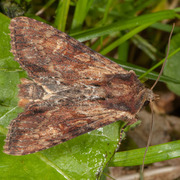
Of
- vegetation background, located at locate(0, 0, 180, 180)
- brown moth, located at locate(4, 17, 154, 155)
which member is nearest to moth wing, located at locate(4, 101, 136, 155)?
brown moth, located at locate(4, 17, 154, 155)

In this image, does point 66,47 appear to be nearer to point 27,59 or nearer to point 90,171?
point 27,59

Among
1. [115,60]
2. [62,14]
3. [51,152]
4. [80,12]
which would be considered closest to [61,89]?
[51,152]

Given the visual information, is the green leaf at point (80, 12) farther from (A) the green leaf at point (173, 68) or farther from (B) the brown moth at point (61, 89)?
(A) the green leaf at point (173, 68)

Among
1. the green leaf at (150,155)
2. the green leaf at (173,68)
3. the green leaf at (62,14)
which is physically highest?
the green leaf at (62,14)

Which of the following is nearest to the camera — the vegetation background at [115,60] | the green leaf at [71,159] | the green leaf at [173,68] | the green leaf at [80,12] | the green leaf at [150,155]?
the green leaf at [71,159]

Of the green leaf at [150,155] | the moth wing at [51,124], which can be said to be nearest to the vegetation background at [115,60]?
the green leaf at [150,155]

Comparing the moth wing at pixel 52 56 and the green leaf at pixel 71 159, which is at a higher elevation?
the moth wing at pixel 52 56

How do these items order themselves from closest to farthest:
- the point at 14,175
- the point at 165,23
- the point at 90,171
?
the point at 14,175
the point at 90,171
the point at 165,23

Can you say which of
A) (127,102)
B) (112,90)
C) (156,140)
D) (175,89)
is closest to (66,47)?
(112,90)
